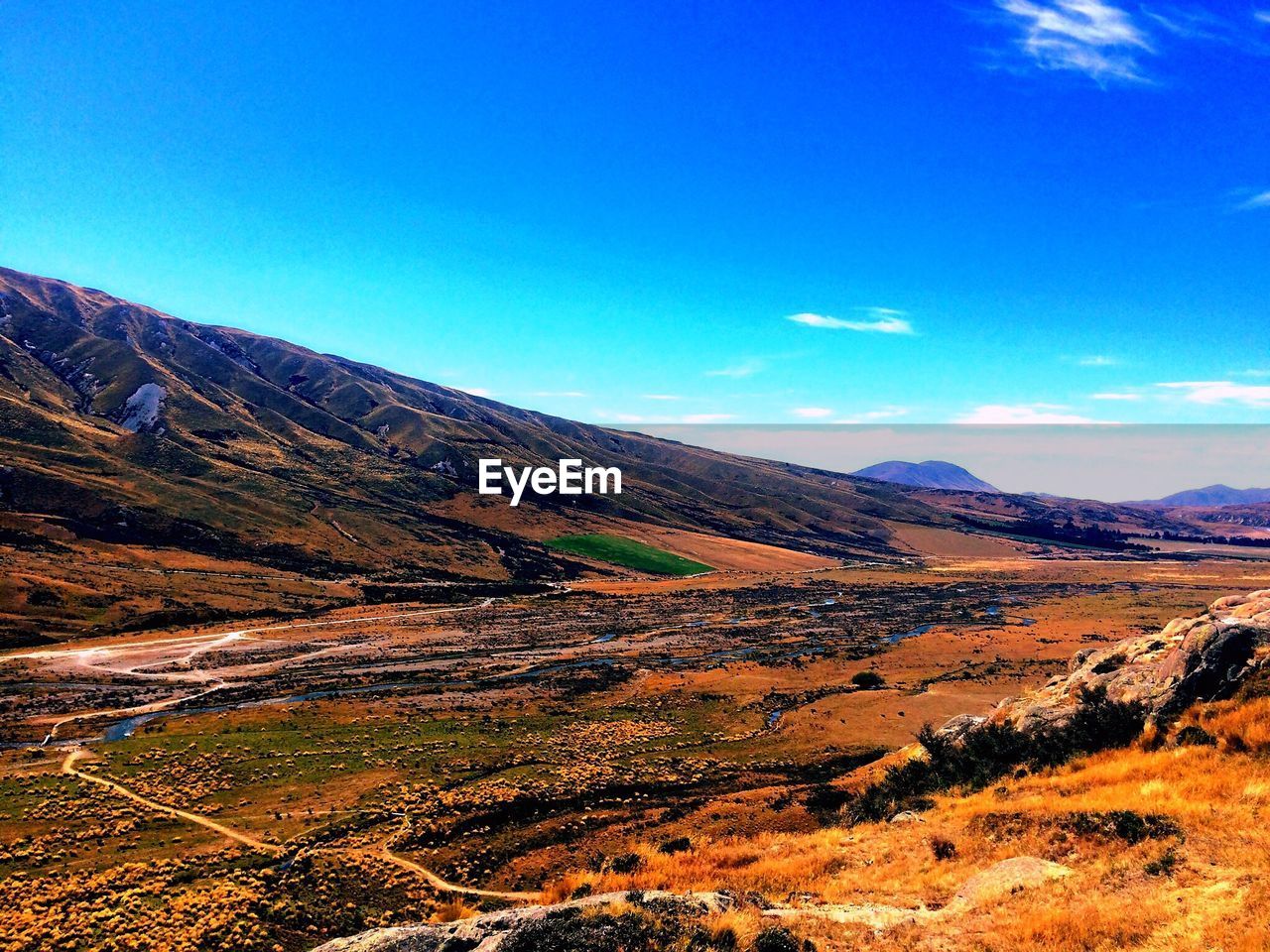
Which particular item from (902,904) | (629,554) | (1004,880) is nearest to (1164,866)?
(1004,880)

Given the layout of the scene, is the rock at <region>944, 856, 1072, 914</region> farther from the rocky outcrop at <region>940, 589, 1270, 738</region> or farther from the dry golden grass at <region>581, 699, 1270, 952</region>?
the rocky outcrop at <region>940, 589, 1270, 738</region>

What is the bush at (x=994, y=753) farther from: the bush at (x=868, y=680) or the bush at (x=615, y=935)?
the bush at (x=868, y=680)

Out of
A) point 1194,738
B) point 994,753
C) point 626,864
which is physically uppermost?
point 1194,738

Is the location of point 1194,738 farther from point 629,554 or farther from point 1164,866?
point 629,554

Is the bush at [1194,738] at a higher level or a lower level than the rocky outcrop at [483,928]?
higher

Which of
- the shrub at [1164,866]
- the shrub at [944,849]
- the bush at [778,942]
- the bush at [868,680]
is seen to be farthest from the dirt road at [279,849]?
the bush at [868,680]

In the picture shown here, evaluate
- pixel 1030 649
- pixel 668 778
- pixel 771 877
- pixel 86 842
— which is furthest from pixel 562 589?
pixel 771 877
